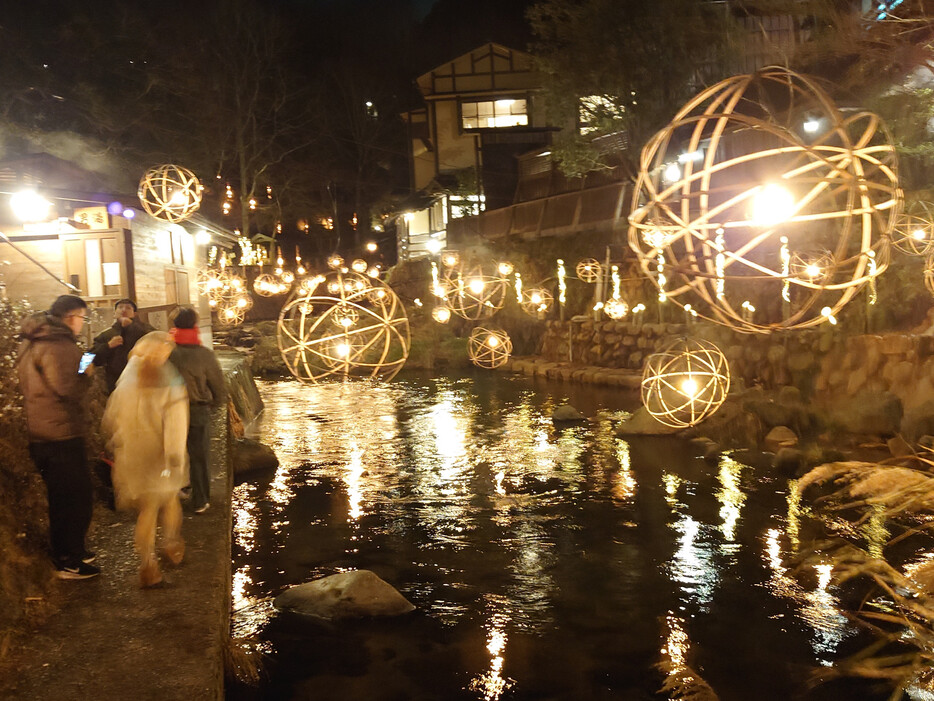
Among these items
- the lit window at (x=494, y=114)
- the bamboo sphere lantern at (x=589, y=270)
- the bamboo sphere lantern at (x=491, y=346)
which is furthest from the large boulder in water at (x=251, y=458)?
the lit window at (x=494, y=114)

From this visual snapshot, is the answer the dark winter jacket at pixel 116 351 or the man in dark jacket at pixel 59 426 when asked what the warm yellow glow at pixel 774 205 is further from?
the dark winter jacket at pixel 116 351

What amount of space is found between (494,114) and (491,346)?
18.1 metres

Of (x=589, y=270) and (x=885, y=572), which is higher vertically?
(x=589, y=270)

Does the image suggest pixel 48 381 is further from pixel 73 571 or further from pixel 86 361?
pixel 86 361

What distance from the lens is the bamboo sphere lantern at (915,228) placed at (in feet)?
45.2

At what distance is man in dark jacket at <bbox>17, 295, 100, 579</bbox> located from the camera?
5793 millimetres

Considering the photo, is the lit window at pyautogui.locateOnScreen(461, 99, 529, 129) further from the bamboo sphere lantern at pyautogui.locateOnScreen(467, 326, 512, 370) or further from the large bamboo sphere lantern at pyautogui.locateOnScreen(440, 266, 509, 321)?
the bamboo sphere lantern at pyautogui.locateOnScreen(467, 326, 512, 370)

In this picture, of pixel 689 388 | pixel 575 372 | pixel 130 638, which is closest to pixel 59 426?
pixel 130 638

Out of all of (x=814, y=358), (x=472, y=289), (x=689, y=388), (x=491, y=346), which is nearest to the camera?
(x=689, y=388)

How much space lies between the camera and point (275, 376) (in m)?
30.2

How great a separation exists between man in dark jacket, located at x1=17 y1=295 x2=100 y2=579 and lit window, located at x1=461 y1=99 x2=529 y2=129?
34.7m

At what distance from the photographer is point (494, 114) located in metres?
39.6

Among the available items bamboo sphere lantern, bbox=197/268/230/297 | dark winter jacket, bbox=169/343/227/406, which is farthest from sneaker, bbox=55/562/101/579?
bamboo sphere lantern, bbox=197/268/230/297

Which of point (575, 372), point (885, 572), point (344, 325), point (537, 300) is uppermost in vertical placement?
point (537, 300)
